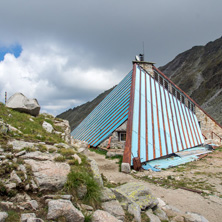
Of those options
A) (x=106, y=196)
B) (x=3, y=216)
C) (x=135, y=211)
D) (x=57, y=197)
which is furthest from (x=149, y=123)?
(x=3, y=216)

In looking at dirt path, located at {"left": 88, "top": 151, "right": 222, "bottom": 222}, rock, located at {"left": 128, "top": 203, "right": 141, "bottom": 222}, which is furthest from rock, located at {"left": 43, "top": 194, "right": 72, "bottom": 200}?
dirt path, located at {"left": 88, "top": 151, "right": 222, "bottom": 222}

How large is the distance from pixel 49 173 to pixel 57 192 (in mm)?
507

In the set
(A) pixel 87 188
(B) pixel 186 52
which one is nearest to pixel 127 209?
(A) pixel 87 188

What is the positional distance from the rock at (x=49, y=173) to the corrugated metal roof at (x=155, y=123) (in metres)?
6.49

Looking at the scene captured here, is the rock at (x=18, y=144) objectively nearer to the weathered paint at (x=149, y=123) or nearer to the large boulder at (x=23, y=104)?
the large boulder at (x=23, y=104)

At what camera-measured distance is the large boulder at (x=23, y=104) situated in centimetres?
870

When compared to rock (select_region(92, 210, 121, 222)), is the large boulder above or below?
above

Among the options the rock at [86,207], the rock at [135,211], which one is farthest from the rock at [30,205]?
the rock at [135,211]

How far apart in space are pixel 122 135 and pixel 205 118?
54.5 ft

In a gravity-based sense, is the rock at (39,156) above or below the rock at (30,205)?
above

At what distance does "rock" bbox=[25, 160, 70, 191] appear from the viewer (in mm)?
3801

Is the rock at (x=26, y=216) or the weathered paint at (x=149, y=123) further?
the weathered paint at (x=149, y=123)

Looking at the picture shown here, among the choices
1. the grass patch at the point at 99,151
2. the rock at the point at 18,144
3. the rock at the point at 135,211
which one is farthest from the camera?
the grass patch at the point at 99,151

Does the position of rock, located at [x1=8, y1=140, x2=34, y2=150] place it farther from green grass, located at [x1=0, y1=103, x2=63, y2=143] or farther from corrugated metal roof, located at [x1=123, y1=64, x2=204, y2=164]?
corrugated metal roof, located at [x1=123, y1=64, x2=204, y2=164]
